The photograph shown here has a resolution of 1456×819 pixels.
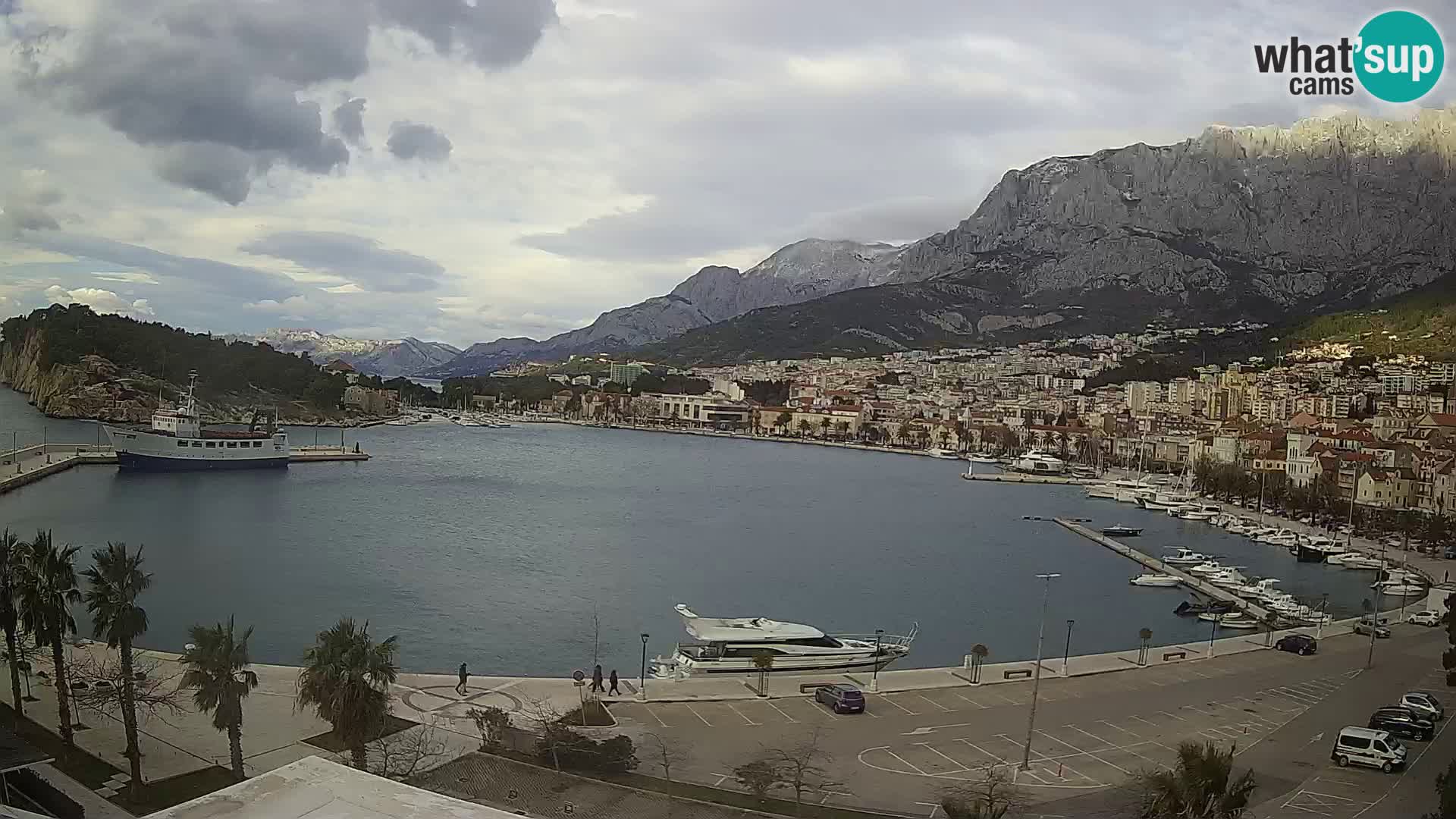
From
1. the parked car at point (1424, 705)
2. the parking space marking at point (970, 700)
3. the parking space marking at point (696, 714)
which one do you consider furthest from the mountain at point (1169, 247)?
the parking space marking at point (696, 714)

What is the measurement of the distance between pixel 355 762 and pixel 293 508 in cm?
1782

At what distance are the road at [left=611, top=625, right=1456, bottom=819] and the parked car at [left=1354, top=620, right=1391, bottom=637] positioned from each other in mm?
1651

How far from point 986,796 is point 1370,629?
908 centimetres

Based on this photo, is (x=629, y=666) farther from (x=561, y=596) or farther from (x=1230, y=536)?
(x=1230, y=536)

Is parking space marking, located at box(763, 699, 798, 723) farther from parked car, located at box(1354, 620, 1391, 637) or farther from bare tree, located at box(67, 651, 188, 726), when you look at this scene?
parked car, located at box(1354, 620, 1391, 637)

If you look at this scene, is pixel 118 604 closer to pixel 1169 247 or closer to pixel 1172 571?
pixel 1172 571

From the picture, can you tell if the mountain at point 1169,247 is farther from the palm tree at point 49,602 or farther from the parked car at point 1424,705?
the palm tree at point 49,602

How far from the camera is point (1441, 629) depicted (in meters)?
12.2

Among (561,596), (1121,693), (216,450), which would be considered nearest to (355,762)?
(1121,693)

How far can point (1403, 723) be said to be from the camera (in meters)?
7.71

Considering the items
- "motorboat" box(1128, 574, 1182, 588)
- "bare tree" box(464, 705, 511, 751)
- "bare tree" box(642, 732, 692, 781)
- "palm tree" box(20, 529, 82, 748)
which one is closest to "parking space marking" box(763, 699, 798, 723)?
"bare tree" box(642, 732, 692, 781)

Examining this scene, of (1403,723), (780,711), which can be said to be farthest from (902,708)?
(1403,723)

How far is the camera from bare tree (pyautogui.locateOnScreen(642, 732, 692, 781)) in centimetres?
652

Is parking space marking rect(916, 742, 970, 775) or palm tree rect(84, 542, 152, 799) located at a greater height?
palm tree rect(84, 542, 152, 799)
